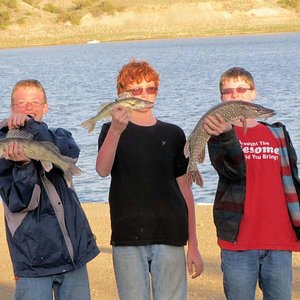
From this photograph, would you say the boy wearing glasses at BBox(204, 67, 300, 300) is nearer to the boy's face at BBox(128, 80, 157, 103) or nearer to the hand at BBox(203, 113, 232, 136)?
the hand at BBox(203, 113, 232, 136)

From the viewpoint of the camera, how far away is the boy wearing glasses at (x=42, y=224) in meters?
5.41

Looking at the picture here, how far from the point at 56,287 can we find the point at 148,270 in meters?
0.58

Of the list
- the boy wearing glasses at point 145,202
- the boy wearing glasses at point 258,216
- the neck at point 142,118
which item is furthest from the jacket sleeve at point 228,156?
the neck at point 142,118

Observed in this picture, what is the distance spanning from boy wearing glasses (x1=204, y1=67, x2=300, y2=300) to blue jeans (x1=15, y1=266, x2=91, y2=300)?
2.98ft

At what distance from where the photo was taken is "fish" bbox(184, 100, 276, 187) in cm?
534

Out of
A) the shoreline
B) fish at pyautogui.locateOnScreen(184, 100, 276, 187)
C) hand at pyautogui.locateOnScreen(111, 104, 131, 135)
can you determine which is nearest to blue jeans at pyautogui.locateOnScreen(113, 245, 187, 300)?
fish at pyautogui.locateOnScreen(184, 100, 276, 187)

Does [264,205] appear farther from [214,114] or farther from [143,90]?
[143,90]

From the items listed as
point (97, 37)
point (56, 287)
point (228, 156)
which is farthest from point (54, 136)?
point (97, 37)

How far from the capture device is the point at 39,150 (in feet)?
17.2

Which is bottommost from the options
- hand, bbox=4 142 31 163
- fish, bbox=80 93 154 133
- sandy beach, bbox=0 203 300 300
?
sandy beach, bbox=0 203 300 300

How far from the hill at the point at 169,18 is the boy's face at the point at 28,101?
360 ft

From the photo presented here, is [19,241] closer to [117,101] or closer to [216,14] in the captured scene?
[117,101]

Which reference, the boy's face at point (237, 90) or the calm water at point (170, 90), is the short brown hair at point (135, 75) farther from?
the calm water at point (170, 90)

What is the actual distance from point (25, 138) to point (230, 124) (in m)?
1.22
